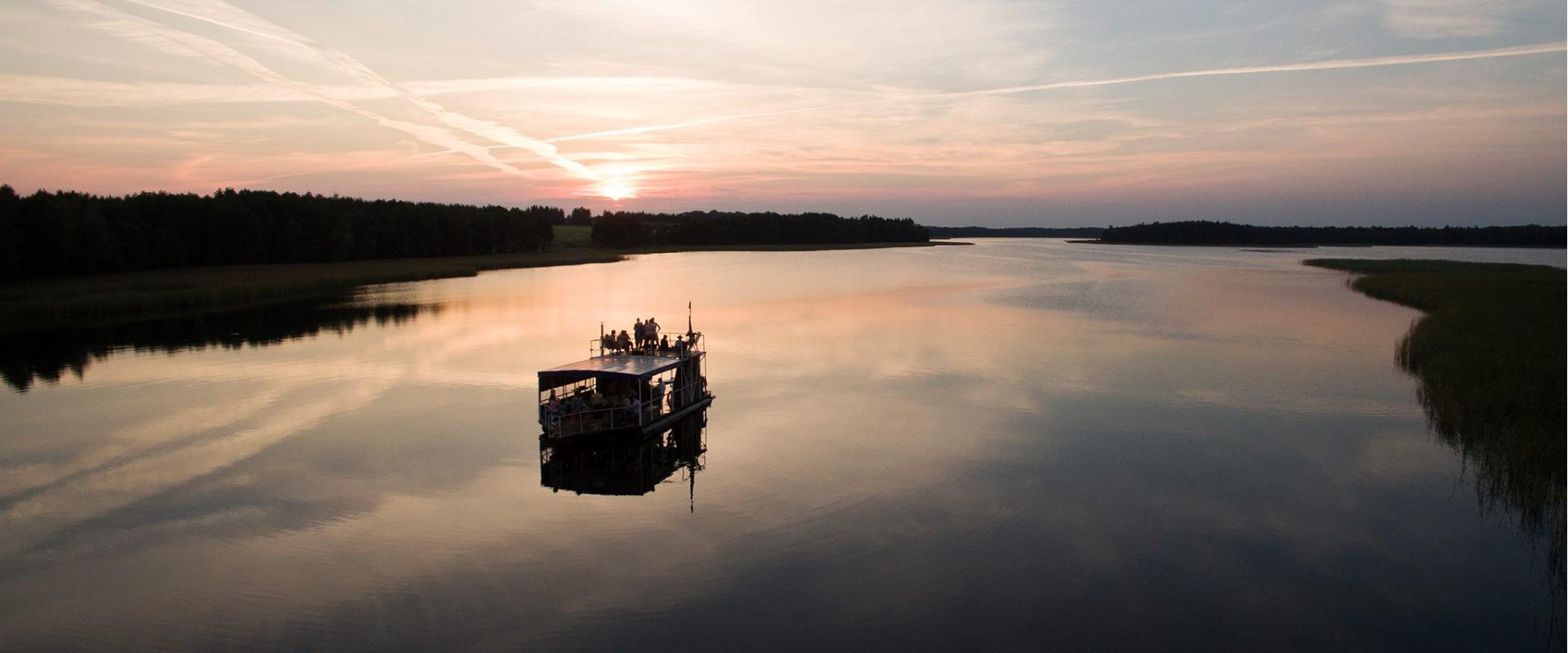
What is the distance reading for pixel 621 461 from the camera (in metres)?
21.7

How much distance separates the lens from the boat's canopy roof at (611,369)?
22.8 meters

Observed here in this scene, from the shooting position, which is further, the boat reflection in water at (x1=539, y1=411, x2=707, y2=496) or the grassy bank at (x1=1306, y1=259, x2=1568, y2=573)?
the boat reflection in water at (x1=539, y1=411, x2=707, y2=496)

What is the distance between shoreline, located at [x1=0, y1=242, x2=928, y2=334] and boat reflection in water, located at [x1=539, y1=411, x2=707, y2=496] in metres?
37.9

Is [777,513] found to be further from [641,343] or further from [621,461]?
[641,343]

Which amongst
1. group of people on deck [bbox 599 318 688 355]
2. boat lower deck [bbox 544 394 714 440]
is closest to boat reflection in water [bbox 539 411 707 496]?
boat lower deck [bbox 544 394 714 440]

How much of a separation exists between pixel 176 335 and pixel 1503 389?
5027 cm

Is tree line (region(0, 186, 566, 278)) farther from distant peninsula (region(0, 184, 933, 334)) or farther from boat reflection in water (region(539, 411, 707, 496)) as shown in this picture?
boat reflection in water (region(539, 411, 707, 496))

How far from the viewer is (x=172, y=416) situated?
25.6 m

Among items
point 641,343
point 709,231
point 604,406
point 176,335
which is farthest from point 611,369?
point 709,231

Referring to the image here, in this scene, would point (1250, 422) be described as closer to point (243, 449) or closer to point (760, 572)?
point (760, 572)

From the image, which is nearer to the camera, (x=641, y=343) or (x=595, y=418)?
(x=595, y=418)

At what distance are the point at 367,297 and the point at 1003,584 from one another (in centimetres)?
6047

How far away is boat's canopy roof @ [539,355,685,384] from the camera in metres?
22.8

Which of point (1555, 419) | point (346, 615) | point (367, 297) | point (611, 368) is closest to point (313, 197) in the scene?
point (367, 297)
